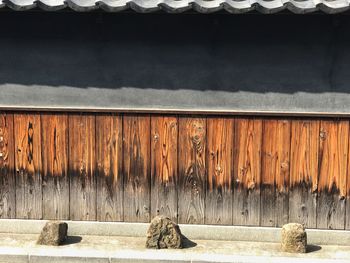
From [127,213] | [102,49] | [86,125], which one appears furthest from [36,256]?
[102,49]

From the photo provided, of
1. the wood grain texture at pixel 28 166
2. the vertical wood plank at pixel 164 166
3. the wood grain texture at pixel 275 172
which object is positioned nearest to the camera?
the wood grain texture at pixel 275 172

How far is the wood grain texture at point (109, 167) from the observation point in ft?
20.2

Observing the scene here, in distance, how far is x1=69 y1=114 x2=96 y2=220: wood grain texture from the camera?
6.19m

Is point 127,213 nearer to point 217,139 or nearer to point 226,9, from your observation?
point 217,139

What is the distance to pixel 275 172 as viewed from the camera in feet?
20.0

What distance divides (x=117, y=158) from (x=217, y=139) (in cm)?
143

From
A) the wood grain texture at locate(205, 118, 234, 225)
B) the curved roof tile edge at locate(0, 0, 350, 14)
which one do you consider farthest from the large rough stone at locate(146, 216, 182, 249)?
the curved roof tile edge at locate(0, 0, 350, 14)

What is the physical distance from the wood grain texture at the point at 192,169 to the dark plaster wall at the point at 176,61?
297mm

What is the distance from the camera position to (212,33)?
5965 mm

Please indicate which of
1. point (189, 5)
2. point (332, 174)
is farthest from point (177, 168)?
point (189, 5)

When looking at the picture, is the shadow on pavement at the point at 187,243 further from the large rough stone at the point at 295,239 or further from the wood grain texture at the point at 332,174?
the wood grain texture at the point at 332,174

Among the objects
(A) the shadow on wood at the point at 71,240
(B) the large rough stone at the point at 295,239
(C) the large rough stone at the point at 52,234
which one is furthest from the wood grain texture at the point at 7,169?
(B) the large rough stone at the point at 295,239

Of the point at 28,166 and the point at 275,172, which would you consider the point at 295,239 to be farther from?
the point at 28,166

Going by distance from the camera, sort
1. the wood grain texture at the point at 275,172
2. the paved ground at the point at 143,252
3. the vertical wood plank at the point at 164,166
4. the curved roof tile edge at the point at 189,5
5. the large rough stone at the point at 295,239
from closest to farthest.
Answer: the curved roof tile edge at the point at 189,5 < the paved ground at the point at 143,252 < the large rough stone at the point at 295,239 < the wood grain texture at the point at 275,172 < the vertical wood plank at the point at 164,166
